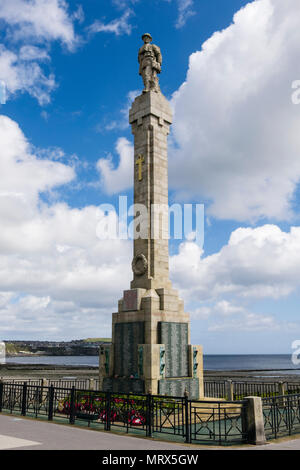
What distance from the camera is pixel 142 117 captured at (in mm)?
20938

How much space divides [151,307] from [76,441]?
25.4 feet

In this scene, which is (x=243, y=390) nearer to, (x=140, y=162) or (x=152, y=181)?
(x=152, y=181)

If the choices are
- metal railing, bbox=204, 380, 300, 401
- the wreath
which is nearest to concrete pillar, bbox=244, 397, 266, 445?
metal railing, bbox=204, 380, 300, 401

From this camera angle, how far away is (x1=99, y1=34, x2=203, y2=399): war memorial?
17.6m

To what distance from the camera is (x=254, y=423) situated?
1109 cm

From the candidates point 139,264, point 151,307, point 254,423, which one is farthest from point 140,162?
point 254,423

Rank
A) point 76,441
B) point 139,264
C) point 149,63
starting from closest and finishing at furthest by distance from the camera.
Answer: point 76,441
point 139,264
point 149,63

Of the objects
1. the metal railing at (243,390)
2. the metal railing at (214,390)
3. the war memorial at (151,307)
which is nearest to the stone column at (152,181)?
the war memorial at (151,307)

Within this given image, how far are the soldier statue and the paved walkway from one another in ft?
52.9

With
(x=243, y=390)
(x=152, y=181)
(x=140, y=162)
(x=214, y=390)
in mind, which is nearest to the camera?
(x=152, y=181)

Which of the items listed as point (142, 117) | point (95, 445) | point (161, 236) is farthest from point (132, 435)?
point (142, 117)

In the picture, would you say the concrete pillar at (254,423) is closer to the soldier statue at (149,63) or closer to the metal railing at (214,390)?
the metal railing at (214,390)
